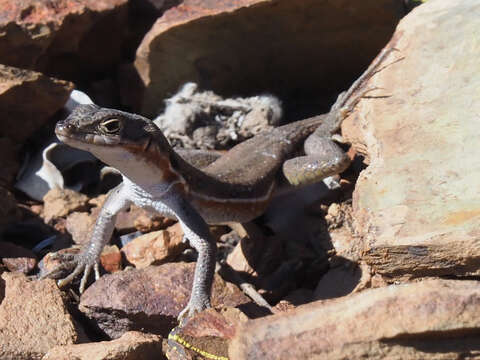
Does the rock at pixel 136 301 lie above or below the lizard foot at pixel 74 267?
above

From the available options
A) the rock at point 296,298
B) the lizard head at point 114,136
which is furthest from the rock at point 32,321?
the rock at point 296,298

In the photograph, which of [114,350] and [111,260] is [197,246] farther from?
[114,350]

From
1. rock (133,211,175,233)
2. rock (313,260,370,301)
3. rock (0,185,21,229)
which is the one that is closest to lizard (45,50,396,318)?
rock (133,211,175,233)

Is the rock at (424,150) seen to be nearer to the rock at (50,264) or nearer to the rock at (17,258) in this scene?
the rock at (50,264)

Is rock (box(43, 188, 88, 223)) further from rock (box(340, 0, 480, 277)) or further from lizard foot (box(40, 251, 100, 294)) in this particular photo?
rock (box(340, 0, 480, 277))

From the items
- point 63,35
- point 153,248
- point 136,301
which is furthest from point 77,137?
point 63,35

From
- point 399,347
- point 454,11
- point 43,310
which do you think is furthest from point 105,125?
point 454,11

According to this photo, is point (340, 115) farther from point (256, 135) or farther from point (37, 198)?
point (37, 198)
